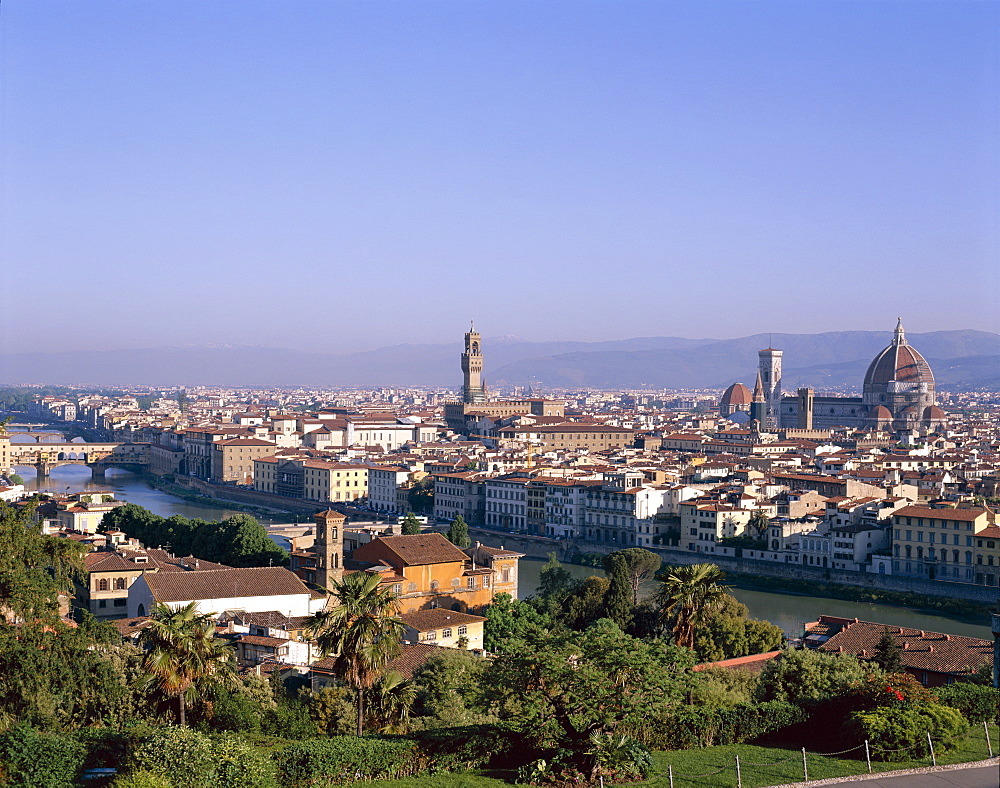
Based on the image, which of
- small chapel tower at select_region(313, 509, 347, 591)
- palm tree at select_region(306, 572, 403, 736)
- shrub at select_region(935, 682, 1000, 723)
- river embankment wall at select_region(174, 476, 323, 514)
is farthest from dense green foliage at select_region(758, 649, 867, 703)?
river embankment wall at select_region(174, 476, 323, 514)

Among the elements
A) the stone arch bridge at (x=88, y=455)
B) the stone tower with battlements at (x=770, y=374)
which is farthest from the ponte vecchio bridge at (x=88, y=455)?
the stone tower with battlements at (x=770, y=374)

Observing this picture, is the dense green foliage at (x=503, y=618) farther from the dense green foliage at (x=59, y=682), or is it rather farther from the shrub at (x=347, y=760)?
the shrub at (x=347, y=760)

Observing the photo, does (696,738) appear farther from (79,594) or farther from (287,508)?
(287,508)

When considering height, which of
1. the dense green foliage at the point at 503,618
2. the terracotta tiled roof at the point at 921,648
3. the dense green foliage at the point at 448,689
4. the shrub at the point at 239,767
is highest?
the shrub at the point at 239,767

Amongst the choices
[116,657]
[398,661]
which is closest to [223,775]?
[116,657]

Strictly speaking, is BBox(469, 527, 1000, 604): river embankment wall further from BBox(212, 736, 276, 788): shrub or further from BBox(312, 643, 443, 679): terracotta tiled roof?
BBox(212, 736, 276, 788): shrub

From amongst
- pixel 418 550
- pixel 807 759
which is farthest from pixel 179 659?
pixel 418 550
